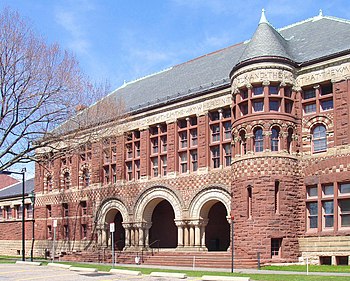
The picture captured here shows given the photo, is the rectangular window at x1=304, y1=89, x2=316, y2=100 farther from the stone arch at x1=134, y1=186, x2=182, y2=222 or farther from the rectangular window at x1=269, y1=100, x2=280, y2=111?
the stone arch at x1=134, y1=186, x2=182, y2=222

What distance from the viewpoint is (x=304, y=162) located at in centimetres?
3073

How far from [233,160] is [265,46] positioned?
21.1 feet

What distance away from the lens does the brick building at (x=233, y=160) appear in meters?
29.5

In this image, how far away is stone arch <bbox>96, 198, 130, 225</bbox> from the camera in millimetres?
40781

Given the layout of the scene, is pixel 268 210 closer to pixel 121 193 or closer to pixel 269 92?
pixel 269 92

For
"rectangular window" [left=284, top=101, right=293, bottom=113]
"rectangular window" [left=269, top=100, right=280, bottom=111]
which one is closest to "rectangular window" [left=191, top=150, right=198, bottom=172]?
"rectangular window" [left=269, top=100, right=280, bottom=111]

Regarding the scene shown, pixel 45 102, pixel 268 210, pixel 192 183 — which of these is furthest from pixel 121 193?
pixel 268 210

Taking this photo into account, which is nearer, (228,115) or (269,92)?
(269,92)

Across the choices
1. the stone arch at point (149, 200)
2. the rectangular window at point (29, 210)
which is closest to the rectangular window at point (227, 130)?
the stone arch at point (149, 200)

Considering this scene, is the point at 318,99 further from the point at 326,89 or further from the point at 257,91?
the point at 257,91

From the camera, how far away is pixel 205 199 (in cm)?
3497

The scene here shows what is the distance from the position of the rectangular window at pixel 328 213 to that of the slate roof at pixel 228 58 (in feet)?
25.0

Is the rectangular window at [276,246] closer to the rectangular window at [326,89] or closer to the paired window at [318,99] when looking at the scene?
the paired window at [318,99]

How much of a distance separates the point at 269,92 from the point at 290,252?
8419 mm
